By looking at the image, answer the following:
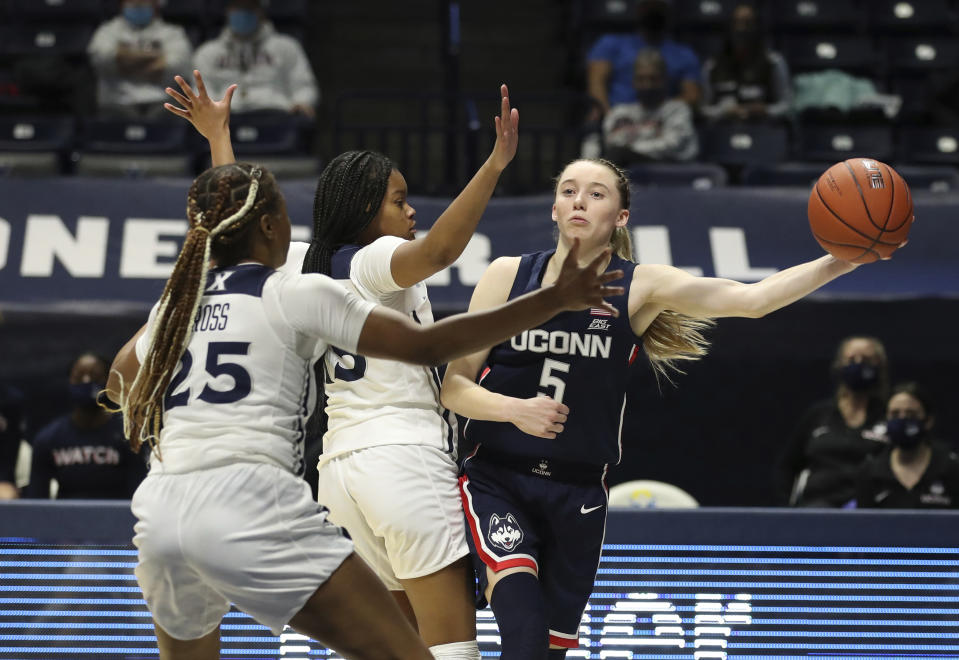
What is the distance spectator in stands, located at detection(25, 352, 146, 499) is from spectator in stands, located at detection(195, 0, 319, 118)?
313 cm

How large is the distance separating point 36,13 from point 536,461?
7.97m

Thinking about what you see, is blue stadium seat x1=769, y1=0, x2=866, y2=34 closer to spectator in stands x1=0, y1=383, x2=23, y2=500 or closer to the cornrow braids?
spectator in stands x1=0, y1=383, x2=23, y2=500

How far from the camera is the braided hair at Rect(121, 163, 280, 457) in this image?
9.66 ft

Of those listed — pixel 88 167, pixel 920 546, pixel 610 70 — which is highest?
pixel 610 70

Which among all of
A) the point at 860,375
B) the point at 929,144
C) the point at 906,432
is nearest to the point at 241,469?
the point at 906,432

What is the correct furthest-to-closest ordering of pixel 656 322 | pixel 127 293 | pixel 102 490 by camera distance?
pixel 127 293
pixel 102 490
pixel 656 322

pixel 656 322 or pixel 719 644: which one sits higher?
pixel 656 322

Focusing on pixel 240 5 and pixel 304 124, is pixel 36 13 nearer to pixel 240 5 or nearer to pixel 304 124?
pixel 240 5

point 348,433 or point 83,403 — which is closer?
point 348,433

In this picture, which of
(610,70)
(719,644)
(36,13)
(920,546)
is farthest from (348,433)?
(36,13)

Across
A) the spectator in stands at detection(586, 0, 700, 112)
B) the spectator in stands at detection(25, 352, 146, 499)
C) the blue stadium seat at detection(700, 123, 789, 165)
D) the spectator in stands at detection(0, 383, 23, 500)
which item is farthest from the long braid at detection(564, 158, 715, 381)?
the spectator in stands at detection(586, 0, 700, 112)

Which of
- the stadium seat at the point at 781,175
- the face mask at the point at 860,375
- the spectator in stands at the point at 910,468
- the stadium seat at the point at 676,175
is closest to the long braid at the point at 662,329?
the spectator in stands at the point at 910,468

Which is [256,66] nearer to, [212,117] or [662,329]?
[212,117]

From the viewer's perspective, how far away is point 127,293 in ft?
24.2
